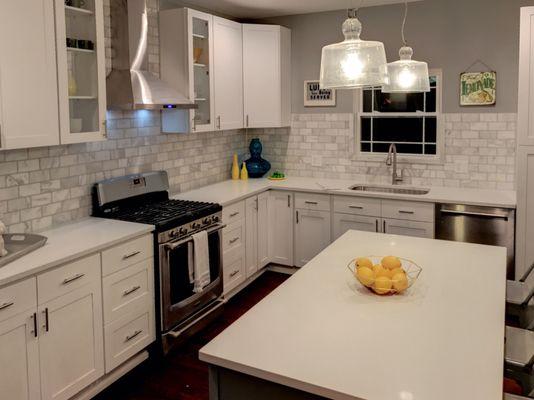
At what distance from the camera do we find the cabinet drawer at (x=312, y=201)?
4.87 meters

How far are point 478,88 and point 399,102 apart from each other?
0.75 metres

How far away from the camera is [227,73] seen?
489cm

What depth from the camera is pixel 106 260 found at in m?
3.05

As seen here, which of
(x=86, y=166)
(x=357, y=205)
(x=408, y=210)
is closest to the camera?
(x=86, y=166)

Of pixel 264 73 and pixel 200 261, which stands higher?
pixel 264 73

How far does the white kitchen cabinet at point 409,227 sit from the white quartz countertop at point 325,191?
21 centimetres

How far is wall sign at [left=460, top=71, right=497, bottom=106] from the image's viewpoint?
453cm

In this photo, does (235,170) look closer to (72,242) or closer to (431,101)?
(431,101)

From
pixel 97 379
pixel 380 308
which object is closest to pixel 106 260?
pixel 97 379

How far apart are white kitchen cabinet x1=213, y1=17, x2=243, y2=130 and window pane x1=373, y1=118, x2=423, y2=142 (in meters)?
1.37

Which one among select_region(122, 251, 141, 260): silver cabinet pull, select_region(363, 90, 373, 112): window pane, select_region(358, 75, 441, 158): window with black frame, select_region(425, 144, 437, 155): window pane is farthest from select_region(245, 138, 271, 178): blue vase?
select_region(122, 251, 141, 260): silver cabinet pull

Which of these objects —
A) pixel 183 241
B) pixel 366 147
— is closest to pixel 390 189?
pixel 366 147

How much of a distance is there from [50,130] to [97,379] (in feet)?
4.85

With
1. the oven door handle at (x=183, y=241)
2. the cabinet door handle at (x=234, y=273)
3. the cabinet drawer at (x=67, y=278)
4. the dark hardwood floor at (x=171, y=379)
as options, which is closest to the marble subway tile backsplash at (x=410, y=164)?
the cabinet door handle at (x=234, y=273)
